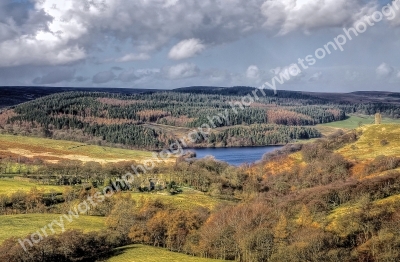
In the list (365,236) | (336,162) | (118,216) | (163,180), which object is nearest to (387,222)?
(365,236)

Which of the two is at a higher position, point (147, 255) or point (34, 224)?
point (34, 224)

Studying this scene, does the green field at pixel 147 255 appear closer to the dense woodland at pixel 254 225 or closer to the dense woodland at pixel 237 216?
the dense woodland at pixel 237 216

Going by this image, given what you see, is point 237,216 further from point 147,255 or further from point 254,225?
point 147,255

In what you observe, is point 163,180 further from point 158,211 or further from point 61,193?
point 158,211

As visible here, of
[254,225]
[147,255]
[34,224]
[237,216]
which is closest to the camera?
[147,255]

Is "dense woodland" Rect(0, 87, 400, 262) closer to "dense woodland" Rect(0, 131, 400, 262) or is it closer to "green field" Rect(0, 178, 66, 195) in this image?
"dense woodland" Rect(0, 131, 400, 262)

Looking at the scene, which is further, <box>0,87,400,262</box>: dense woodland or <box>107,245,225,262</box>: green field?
<box>107,245,225,262</box>: green field

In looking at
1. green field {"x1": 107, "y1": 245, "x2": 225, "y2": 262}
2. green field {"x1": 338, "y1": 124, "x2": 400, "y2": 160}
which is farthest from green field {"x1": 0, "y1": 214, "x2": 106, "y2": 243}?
green field {"x1": 338, "y1": 124, "x2": 400, "y2": 160}

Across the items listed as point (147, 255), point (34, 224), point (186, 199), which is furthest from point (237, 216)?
point (186, 199)
